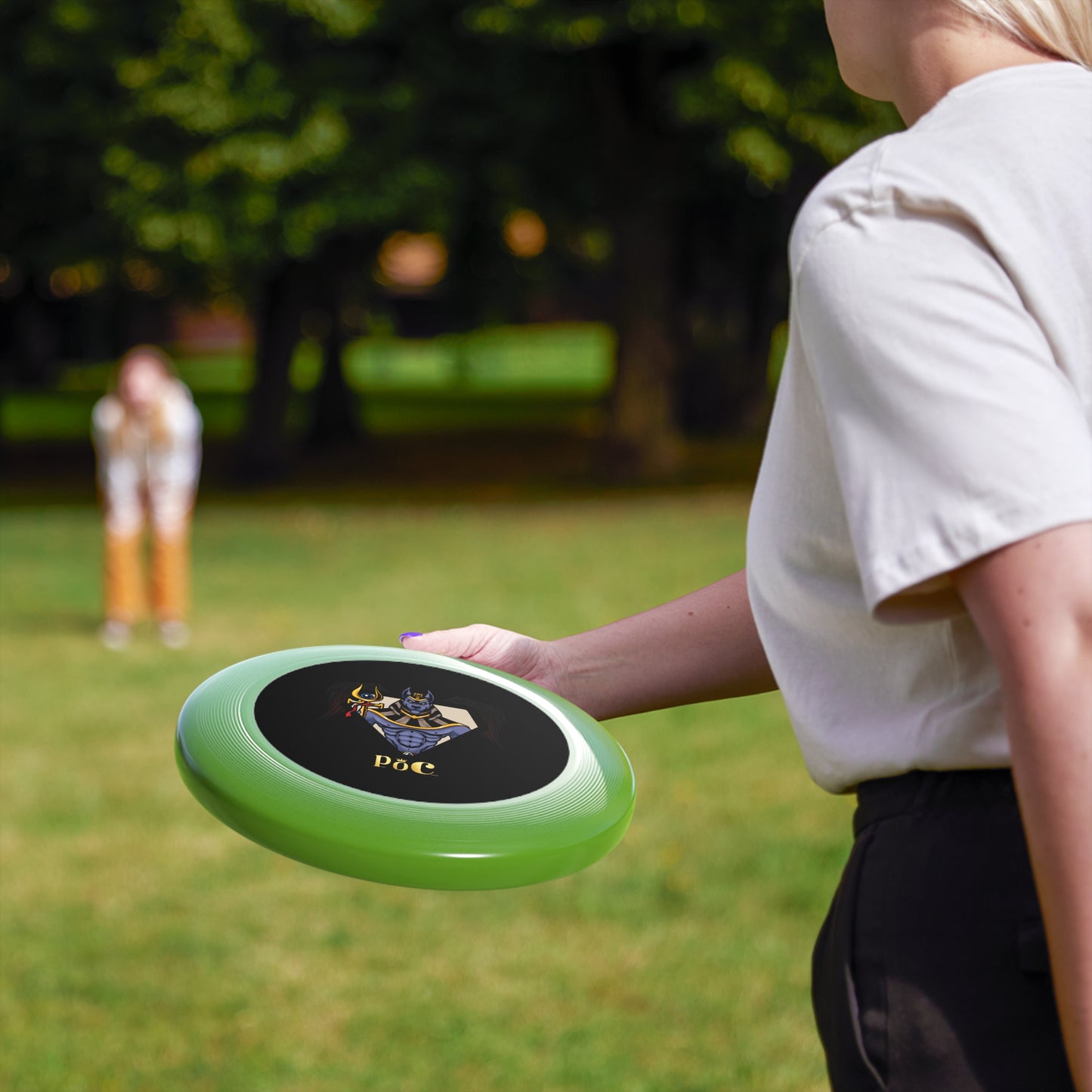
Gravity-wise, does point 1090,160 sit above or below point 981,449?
above

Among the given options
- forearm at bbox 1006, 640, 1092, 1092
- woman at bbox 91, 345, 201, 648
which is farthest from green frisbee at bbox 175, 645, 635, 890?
woman at bbox 91, 345, 201, 648

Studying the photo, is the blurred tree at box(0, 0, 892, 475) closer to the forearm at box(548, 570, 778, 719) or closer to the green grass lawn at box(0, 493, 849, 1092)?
the green grass lawn at box(0, 493, 849, 1092)

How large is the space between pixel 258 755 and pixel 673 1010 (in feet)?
10.6

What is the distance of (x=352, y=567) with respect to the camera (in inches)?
534

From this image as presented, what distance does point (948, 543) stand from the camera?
108 centimetres

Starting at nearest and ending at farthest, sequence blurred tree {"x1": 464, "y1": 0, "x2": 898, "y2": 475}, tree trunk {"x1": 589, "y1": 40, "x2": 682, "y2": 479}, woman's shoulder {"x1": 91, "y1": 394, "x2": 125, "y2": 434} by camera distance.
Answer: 1. woman's shoulder {"x1": 91, "y1": 394, "x2": 125, "y2": 434}
2. blurred tree {"x1": 464, "y1": 0, "x2": 898, "y2": 475}
3. tree trunk {"x1": 589, "y1": 40, "x2": 682, "y2": 479}

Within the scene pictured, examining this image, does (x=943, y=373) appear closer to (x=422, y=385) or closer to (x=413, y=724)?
(x=413, y=724)

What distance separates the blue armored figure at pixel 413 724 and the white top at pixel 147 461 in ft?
27.4

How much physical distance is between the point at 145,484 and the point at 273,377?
12.6 meters

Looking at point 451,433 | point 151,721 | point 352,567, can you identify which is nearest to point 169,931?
point 151,721

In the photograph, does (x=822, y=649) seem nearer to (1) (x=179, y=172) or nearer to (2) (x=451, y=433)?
(1) (x=179, y=172)

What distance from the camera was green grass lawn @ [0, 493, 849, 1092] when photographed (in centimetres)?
416

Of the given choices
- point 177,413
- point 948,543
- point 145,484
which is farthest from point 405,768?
point 145,484

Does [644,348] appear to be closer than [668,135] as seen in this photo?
No
